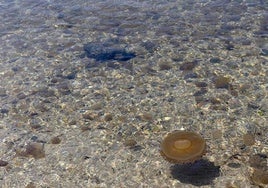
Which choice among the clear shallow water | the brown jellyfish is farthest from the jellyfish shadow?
the brown jellyfish

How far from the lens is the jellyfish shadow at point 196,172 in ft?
30.3

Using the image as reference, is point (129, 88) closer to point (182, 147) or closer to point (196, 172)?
point (182, 147)

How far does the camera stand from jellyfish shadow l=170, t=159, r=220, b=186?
30.3 feet

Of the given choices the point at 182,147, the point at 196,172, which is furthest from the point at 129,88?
the point at 196,172

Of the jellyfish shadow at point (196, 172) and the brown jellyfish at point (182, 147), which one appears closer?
→ the jellyfish shadow at point (196, 172)

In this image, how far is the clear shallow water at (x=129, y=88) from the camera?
9.90 m

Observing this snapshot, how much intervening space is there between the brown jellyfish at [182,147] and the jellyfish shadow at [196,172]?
18 centimetres

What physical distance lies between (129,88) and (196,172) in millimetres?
4342

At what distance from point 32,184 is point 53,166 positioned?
2.32 ft

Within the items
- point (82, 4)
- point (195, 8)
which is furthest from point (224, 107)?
point (82, 4)

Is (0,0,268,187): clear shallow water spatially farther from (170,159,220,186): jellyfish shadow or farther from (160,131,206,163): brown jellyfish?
(160,131,206,163): brown jellyfish

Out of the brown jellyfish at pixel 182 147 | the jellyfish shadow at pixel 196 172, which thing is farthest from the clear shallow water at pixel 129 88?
the brown jellyfish at pixel 182 147

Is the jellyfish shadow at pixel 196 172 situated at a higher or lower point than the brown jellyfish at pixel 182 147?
lower

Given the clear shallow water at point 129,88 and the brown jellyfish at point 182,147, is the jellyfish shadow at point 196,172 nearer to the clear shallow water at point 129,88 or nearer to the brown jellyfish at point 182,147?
the clear shallow water at point 129,88
